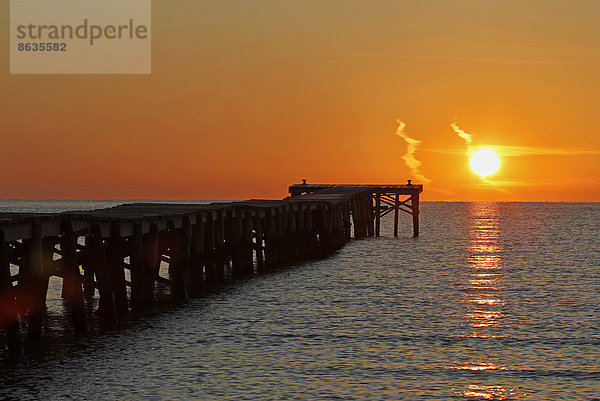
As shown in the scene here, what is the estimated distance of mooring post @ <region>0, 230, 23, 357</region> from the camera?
1745 centimetres

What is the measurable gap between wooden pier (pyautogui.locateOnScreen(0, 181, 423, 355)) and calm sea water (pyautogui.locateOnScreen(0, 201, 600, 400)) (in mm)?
881

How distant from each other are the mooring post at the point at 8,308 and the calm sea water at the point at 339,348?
39 centimetres

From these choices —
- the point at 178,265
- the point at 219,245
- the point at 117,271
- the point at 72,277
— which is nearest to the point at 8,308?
the point at 72,277

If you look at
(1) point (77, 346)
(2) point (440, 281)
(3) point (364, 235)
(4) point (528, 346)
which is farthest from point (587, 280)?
(3) point (364, 235)

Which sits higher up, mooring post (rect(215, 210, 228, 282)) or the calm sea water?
mooring post (rect(215, 210, 228, 282))

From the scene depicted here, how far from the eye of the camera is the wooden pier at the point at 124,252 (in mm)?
18781

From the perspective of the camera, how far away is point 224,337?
68.5ft

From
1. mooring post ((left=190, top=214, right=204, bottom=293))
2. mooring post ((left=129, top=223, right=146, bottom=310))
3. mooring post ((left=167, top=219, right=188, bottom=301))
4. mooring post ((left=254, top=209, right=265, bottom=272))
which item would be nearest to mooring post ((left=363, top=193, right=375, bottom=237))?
mooring post ((left=254, top=209, right=265, bottom=272))

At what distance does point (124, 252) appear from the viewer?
2527 centimetres

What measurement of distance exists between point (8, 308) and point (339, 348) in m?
6.82

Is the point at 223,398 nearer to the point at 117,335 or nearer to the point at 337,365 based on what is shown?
the point at 337,365

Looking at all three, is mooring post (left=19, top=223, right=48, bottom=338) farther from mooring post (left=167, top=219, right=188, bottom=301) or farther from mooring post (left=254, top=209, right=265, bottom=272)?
mooring post (left=254, top=209, right=265, bottom=272)

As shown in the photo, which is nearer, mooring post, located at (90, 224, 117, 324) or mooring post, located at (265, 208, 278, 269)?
mooring post, located at (90, 224, 117, 324)

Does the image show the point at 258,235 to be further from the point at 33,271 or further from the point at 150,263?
the point at 33,271
